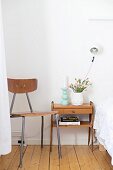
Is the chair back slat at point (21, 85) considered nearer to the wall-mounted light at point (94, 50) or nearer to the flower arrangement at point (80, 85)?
the flower arrangement at point (80, 85)

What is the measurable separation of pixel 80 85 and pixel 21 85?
0.82m

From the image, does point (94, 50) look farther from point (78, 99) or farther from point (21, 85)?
point (21, 85)

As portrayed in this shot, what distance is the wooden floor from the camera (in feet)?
8.39

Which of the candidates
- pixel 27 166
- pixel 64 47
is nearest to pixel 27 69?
pixel 64 47

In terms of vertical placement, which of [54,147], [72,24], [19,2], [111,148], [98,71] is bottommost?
[54,147]

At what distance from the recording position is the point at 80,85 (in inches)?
128

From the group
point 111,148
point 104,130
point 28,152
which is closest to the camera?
point 111,148

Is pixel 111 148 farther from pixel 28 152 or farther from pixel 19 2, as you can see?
pixel 19 2

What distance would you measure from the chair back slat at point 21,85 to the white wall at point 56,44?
0.27m

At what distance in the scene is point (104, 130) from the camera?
245 centimetres

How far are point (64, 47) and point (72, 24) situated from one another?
34cm

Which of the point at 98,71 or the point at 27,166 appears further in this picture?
the point at 98,71

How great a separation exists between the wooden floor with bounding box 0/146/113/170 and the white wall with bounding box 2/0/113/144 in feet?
0.92

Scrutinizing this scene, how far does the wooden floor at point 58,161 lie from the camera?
2557mm
